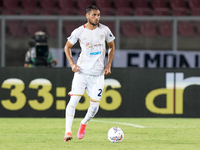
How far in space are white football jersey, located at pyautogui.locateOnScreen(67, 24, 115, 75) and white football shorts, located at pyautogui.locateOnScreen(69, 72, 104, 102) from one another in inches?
3.0

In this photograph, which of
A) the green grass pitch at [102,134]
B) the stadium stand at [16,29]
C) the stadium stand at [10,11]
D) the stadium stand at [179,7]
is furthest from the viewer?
the stadium stand at [179,7]

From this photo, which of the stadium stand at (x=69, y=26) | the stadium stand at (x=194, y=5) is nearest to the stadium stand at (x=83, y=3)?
the stadium stand at (x=194, y=5)

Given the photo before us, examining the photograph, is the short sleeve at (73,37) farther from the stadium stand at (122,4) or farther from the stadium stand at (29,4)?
the stadium stand at (122,4)

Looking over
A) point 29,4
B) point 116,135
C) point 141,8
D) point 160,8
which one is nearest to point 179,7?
point 160,8

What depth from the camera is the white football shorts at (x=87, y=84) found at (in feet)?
20.7

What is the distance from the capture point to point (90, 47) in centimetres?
627

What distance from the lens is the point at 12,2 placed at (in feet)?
46.8

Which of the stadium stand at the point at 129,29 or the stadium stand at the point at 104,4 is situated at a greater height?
the stadium stand at the point at 104,4

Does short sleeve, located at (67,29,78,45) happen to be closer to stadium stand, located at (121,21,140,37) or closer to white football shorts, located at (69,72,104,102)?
white football shorts, located at (69,72,104,102)

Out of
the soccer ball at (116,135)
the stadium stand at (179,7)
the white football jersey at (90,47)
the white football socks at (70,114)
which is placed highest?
the stadium stand at (179,7)

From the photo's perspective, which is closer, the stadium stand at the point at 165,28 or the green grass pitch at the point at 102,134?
the green grass pitch at the point at 102,134

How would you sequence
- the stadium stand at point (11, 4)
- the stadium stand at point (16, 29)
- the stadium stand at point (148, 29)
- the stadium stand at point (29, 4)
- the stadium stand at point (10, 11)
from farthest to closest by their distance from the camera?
1. the stadium stand at point (29, 4)
2. the stadium stand at point (11, 4)
3. the stadium stand at point (10, 11)
4. the stadium stand at point (148, 29)
5. the stadium stand at point (16, 29)

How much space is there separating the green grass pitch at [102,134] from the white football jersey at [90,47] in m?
1.04

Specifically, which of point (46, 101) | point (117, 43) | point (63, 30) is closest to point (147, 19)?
point (117, 43)
